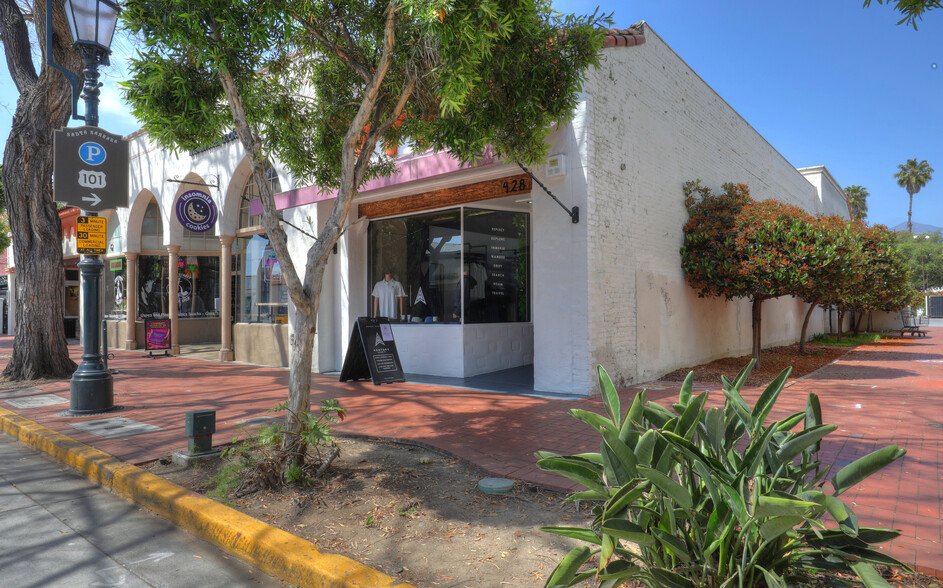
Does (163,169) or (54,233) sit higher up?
(163,169)

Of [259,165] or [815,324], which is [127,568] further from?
→ [815,324]

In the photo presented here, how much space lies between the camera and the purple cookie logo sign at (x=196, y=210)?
14141mm

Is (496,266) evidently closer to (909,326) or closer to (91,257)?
(91,257)

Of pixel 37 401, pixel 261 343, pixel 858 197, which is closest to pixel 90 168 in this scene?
pixel 37 401

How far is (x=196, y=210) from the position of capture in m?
14.3

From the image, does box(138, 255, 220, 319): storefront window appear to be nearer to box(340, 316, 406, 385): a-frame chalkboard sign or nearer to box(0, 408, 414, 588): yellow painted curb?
box(340, 316, 406, 385): a-frame chalkboard sign

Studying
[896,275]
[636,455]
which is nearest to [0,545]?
[636,455]

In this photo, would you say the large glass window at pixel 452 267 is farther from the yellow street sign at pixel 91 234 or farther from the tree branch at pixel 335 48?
the tree branch at pixel 335 48

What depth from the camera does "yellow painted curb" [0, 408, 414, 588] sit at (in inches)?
125

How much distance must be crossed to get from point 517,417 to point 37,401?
295 inches

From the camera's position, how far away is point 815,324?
24359 millimetres

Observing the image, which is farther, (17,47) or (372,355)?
(17,47)

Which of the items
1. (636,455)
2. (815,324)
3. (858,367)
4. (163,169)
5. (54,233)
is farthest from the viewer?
(815,324)

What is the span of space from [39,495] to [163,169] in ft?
44.3
